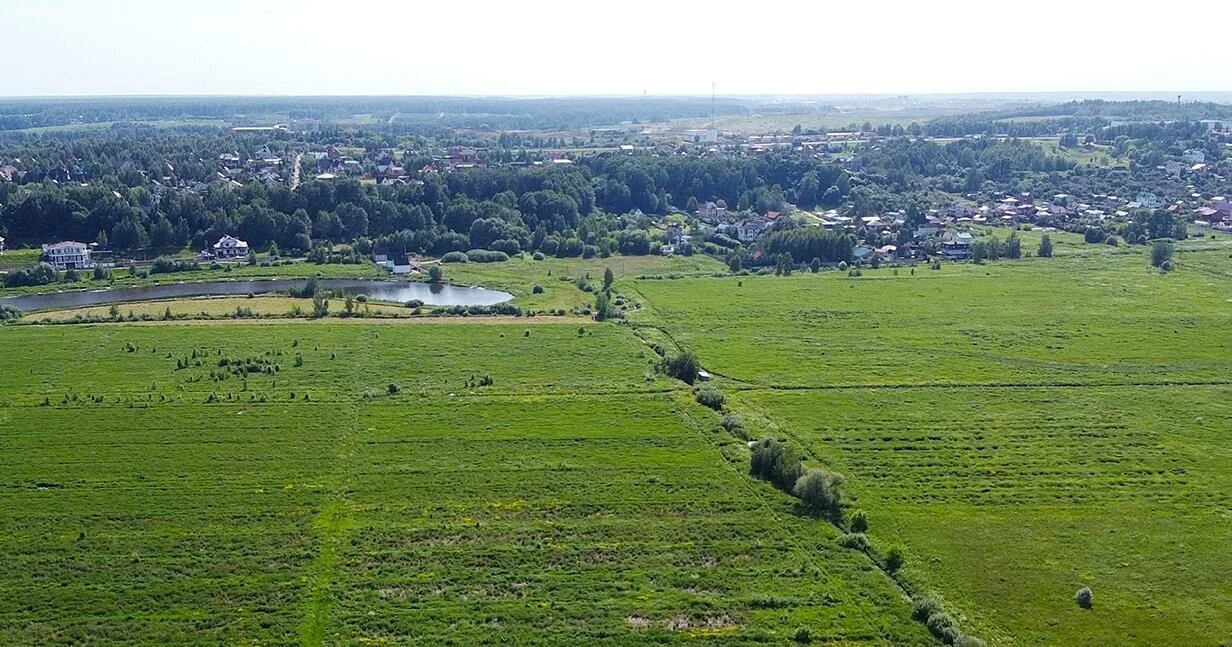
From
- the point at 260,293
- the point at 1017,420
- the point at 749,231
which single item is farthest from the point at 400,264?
the point at 1017,420

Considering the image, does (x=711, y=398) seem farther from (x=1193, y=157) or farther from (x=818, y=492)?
(x=1193, y=157)

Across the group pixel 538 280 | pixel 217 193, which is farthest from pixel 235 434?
pixel 217 193

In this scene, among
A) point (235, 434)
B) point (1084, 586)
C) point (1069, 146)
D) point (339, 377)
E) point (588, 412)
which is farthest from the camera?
point (1069, 146)

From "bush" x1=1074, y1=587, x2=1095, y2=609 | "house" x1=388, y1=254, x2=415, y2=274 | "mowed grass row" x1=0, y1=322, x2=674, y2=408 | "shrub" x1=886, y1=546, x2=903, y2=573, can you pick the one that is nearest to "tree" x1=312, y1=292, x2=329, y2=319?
"mowed grass row" x1=0, y1=322, x2=674, y2=408

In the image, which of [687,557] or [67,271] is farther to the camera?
[67,271]

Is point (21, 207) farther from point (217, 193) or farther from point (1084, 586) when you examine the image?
point (1084, 586)

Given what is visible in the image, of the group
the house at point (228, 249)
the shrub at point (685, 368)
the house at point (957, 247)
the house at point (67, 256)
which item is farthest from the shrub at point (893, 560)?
the house at point (67, 256)

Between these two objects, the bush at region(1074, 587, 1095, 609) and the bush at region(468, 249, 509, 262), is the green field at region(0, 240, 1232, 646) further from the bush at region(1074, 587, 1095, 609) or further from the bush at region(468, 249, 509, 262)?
the bush at region(468, 249, 509, 262)

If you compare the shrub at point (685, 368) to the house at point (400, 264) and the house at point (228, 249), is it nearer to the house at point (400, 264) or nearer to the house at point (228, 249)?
the house at point (400, 264)
